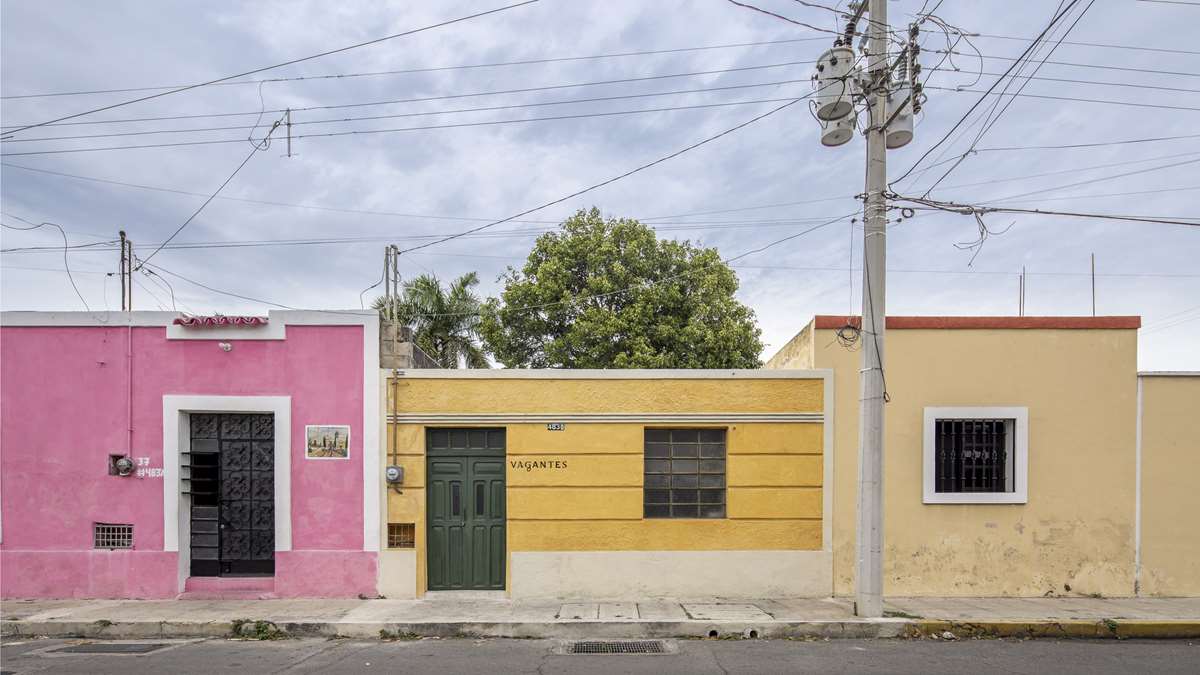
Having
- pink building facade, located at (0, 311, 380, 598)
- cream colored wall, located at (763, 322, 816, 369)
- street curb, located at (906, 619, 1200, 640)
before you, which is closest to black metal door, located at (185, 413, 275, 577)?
pink building facade, located at (0, 311, 380, 598)

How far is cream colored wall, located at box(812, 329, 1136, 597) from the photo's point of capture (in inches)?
324

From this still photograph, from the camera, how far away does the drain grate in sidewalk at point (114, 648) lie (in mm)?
6664

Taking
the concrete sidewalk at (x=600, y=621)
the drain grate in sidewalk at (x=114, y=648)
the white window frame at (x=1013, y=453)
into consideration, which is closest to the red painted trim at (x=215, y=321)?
the concrete sidewalk at (x=600, y=621)

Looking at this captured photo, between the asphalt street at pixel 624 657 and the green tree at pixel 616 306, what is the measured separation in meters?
11.7

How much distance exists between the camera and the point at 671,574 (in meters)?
8.18

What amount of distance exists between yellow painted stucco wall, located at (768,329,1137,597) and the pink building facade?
21.1 ft

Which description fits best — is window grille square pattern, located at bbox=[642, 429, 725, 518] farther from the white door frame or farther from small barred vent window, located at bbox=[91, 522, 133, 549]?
small barred vent window, located at bbox=[91, 522, 133, 549]

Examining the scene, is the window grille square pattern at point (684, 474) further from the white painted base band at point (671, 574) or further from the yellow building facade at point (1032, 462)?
the yellow building facade at point (1032, 462)

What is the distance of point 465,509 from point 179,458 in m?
3.82

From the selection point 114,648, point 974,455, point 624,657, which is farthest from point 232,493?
point 974,455

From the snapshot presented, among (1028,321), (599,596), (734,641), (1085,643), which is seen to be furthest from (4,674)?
(1028,321)

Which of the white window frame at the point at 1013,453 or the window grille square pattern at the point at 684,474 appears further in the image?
the window grille square pattern at the point at 684,474

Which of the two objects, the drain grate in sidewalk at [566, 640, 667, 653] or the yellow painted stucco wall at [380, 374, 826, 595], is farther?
the yellow painted stucco wall at [380, 374, 826, 595]

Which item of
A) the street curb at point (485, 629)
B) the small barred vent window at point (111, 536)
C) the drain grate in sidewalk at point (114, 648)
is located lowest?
the drain grate in sidewalk at point (114, 648)
